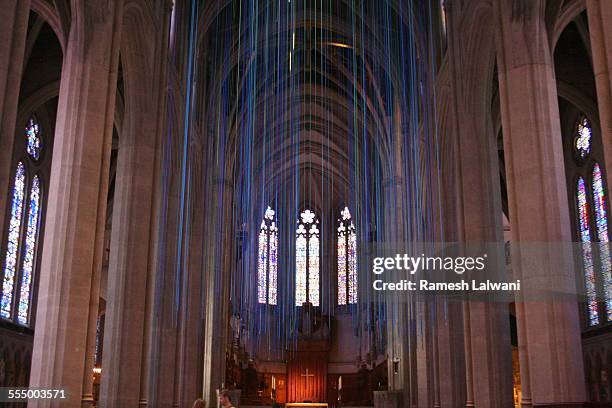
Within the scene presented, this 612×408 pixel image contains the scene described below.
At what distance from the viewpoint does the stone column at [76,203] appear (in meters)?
11.6

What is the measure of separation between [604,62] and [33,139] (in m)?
19.3

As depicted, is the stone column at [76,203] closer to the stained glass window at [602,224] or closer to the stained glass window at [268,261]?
the stained glass window at [602,224]

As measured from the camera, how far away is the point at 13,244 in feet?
73.1

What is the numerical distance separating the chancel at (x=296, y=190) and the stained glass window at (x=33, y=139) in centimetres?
8

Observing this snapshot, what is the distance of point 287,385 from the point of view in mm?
39469

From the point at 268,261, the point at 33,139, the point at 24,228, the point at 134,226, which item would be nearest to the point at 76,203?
the point at 134,226

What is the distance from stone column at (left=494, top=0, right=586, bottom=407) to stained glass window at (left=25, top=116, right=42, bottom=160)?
52.1 ft

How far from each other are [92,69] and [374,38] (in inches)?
644

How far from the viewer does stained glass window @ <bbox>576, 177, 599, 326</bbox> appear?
23.1 m

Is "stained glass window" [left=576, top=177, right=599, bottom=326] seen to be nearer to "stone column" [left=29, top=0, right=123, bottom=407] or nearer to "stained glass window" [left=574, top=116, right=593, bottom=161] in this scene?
"stained glass window" [left=574, top=116, right=593, bottom=161]

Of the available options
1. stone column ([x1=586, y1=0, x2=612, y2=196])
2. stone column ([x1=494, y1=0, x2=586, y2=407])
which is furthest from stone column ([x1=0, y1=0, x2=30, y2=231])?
stone column ([x1=494, y1=0, x2=586, y2=407])

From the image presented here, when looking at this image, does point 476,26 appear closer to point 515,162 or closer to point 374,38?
point 515,162

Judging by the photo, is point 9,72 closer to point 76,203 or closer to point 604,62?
point 76,203

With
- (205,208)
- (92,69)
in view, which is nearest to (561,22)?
(92,69)
